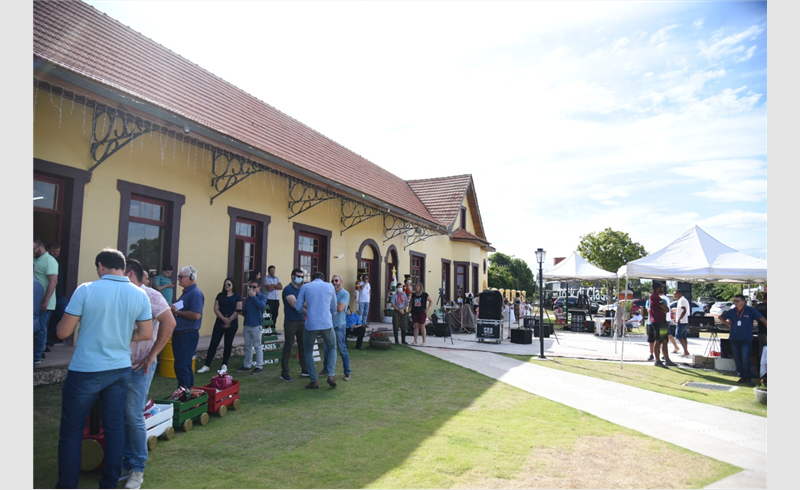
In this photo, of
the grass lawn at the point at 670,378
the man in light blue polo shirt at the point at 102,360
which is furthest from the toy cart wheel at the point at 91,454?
the grass lawn at the point at 670,378

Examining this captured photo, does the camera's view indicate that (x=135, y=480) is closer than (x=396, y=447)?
Yes

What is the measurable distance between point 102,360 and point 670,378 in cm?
959

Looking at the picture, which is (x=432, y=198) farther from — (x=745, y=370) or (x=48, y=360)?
(x=48, y=360)

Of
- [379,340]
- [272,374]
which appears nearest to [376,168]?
[379,340]

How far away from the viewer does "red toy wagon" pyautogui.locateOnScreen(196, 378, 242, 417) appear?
5.65 metres

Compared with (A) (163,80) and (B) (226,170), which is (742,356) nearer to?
(B) (226,170)

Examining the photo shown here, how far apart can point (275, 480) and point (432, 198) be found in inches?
870

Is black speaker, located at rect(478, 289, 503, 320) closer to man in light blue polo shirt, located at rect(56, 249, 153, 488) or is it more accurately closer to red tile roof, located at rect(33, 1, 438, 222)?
red tile roof, located at rect(33, 1, 438, 222)

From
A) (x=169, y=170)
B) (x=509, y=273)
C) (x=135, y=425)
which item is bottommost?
(x=135, y=425)

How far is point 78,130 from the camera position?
24.8ft

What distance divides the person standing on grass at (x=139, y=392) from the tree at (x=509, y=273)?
41714 mm

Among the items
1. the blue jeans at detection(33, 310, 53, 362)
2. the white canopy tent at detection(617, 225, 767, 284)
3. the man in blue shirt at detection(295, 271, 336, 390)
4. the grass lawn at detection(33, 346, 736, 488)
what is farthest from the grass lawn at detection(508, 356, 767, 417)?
the blue jeans at detection(33, 310, 53, 362)

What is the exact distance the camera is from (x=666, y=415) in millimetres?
6344

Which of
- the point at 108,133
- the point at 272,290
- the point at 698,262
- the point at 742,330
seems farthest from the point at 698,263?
the point at 108,133
